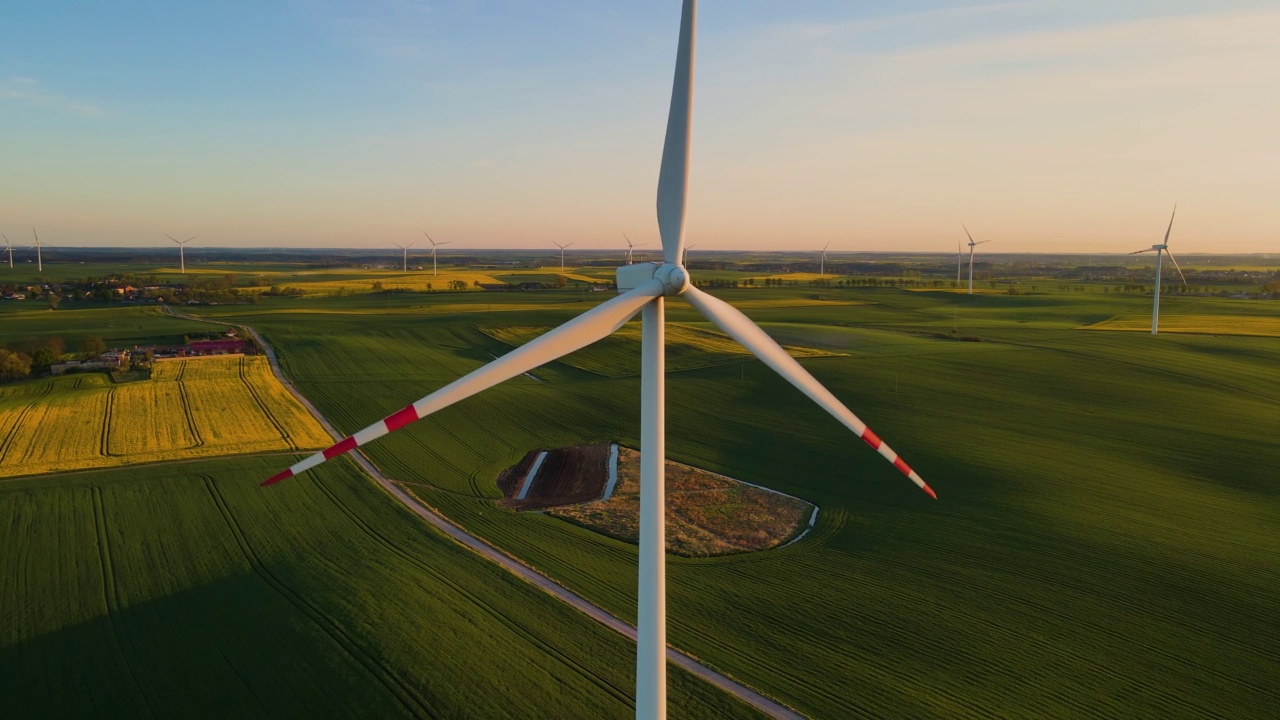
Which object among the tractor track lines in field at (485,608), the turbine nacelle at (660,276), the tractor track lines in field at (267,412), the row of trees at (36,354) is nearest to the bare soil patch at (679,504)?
the tractor track lines in field at (485,608)

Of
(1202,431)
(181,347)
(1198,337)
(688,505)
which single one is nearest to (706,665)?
(688,505)

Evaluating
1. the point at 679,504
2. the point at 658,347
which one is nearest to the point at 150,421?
the point at 679,504

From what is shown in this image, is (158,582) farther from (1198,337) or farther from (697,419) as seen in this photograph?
(1198,337)

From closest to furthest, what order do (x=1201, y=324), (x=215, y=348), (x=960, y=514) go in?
(x=960, y=514), (x=215, y=348), (x=1201, y=324)

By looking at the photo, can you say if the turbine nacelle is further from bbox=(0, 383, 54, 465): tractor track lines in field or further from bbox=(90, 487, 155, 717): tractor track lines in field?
bbox=(0, 383, 54, 465): tractor track lines in field

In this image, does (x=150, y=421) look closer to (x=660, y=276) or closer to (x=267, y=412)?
(x=267, y=412)

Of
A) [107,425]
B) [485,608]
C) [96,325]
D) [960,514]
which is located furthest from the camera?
[96,325]

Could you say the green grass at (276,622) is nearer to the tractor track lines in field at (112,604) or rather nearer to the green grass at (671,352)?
the tractor track lines in field at (112,604)
